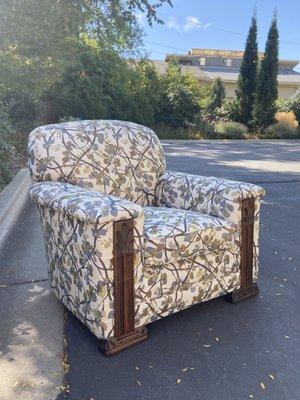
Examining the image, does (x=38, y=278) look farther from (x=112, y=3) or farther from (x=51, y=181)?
(x=112, y=3)

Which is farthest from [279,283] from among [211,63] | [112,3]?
[211,63]

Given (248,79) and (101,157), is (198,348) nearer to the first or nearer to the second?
(101,157)

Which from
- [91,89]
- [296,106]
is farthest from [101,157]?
[296,106]

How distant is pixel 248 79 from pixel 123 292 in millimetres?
17350

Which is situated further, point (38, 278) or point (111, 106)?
point (111, 106)

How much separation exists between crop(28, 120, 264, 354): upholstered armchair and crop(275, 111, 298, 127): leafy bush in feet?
53.1

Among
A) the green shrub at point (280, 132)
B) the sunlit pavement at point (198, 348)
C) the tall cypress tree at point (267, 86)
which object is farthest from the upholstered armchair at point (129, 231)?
the tall cypress tree at point (267, 86)

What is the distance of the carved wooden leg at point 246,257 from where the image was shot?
235 centimetres

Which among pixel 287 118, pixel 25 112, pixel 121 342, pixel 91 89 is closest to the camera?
pixel 121 342

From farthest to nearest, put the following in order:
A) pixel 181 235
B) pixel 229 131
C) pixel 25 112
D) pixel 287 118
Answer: pixel 287 118 → pixel 229 131 → pixel 25 112 → pixel 181 235

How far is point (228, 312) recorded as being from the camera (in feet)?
7.58

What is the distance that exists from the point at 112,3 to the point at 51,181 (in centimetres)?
439

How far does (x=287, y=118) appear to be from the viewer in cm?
1803

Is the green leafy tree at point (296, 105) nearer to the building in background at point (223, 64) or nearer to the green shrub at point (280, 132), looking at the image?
the green shrub at point (280, 132)
